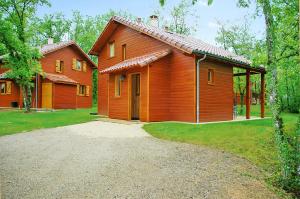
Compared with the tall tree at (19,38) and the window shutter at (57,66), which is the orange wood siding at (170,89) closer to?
the tall tree at (19,38)

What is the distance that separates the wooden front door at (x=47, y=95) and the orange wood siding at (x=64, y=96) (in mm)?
413

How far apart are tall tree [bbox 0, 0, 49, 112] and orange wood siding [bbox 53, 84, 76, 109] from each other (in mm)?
3560

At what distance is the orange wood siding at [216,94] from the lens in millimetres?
12406

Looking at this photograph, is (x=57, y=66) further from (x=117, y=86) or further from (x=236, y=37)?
(x=236, y=37)

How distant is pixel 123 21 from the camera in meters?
15.9

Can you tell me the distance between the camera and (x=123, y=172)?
479 centimetres

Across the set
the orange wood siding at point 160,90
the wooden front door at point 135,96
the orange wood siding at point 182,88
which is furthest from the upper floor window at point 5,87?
the orange wood siding at point 182,88

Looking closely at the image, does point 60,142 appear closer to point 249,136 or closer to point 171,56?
point 249,136

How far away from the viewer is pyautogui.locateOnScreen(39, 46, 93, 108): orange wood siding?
84.3ft

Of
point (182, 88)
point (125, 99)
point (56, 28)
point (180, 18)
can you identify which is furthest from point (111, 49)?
point (56, 28)

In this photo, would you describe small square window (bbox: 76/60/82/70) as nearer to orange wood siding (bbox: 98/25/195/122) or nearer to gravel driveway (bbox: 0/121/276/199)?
orange wood siding (bbox: 98/25/195/122)

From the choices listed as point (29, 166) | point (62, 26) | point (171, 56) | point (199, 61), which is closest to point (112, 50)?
point (171, 56)

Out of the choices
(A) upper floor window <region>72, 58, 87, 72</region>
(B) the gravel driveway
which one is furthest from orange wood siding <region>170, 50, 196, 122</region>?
(A) upper floor window <region>72, 58, 87, 72</region>

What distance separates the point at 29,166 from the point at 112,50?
526 inches
